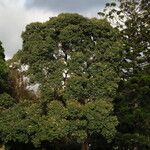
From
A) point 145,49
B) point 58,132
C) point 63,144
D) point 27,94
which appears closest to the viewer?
point 58,132

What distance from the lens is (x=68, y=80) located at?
Answer: 3531 centimetres

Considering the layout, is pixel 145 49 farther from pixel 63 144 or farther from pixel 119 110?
pixel 63 144

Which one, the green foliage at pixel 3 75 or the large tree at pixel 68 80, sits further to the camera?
the green foliage at pixel 3 75

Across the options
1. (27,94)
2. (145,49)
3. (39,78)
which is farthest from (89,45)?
(27,94)

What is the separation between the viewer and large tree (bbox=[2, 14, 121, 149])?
34875mm

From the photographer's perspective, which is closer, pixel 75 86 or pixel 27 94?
pixel 75 86

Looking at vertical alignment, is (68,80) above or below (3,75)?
below

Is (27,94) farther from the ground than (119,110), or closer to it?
farther from the ground

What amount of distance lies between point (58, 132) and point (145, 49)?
42.8 feet

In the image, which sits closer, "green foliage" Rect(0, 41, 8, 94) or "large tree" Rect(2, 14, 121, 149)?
"large tree" Rect(2, 14, 121, 149)

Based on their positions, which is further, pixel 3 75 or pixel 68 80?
pixel 3 75

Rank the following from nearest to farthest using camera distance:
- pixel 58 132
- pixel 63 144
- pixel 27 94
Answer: pixel 58 132 < pixel 63 144 < pixel 27 94

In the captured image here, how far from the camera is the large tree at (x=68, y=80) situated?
34.9 metres

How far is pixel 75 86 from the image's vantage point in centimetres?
3512
